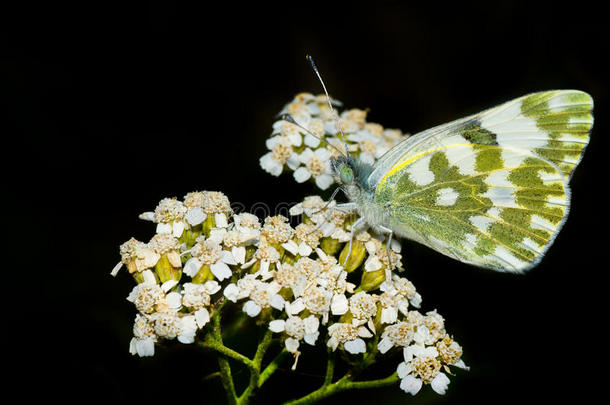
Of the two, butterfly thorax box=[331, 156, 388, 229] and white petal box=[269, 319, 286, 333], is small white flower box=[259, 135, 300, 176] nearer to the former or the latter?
butterfly thorax box=[331, 156, 388, 229]

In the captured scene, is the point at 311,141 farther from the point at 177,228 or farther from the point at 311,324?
the point at 311,324

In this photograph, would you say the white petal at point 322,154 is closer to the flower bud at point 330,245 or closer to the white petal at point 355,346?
the flower bud at point 330,245

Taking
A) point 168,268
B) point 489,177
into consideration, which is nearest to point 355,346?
point 168,268

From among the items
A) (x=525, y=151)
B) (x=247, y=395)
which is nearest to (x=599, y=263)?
(x=525, y=151)

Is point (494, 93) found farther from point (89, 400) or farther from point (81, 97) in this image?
point (89, 400)

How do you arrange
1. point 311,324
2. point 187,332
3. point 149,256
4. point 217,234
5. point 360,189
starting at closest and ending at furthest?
point 187,332
point 311,324
point 149,256
point 217,234
point 360,189

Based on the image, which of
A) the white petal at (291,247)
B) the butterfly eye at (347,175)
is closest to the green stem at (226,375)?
the white petal at (291,247)
